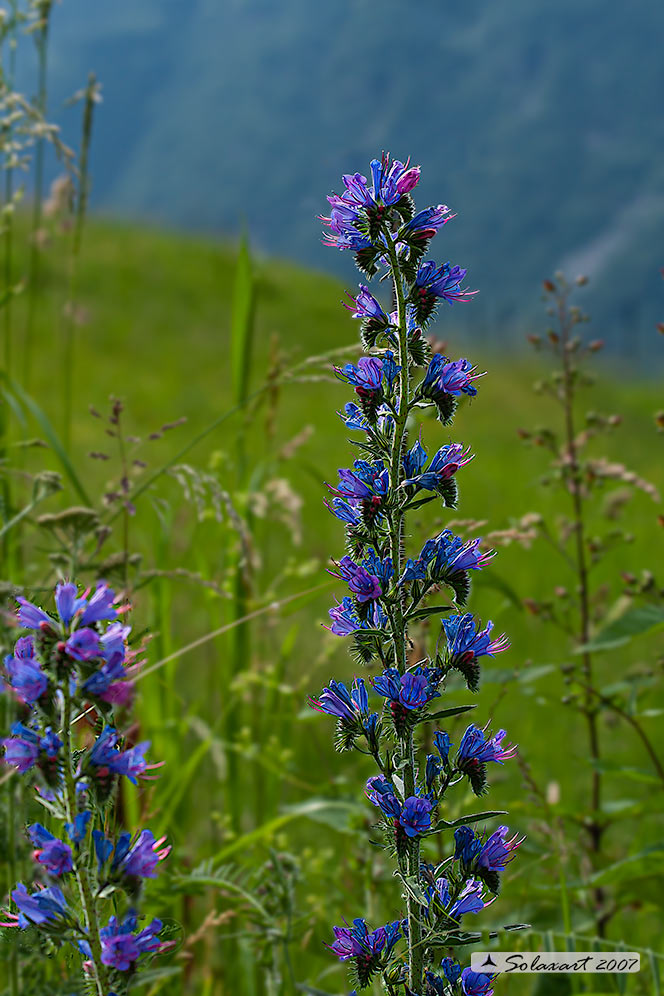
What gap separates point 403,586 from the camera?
3.59ft

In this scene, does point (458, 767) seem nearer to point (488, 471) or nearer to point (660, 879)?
point (660, 879)

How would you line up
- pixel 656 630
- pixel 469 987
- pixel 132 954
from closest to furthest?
pixel 132 954, pixel 469 987, pixel 656 630

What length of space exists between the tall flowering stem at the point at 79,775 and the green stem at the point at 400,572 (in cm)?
31

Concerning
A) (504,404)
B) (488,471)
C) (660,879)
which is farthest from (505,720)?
(504,404)

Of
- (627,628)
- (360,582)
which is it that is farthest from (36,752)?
(627,628)

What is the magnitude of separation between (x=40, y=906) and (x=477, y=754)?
1.73ft

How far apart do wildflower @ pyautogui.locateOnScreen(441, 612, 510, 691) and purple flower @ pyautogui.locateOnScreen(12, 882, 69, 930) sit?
0.52m

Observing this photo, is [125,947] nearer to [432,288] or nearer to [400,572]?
[400,572]

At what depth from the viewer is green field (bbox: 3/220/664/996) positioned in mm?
2131

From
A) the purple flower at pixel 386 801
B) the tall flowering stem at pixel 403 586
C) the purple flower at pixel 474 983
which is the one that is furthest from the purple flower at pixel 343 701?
the purple flower at pixel 474 983

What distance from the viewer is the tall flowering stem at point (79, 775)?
825mm

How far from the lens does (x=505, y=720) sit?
13.5ft

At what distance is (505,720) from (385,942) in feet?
10.4

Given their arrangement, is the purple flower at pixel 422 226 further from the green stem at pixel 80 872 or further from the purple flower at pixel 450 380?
the green stem at pixel 80 872
